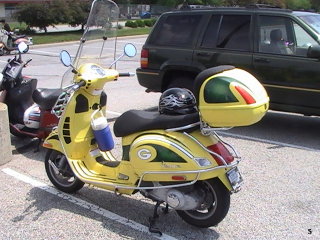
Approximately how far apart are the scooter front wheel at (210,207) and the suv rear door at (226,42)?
138 inches

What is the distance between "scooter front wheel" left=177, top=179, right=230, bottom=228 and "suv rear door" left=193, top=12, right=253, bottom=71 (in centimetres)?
350

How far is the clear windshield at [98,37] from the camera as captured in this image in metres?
4.90

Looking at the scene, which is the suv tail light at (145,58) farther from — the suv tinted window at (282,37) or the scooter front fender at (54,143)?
the scooter front fender at (54,143)

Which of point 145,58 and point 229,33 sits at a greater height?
point 229,33

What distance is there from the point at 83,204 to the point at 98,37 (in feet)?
6.20

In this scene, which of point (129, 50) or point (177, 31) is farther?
point (177, 31)

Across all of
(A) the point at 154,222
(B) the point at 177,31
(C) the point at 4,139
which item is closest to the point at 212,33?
(B) the point at 177,31

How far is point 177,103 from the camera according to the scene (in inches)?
149

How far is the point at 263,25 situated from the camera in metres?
6.84

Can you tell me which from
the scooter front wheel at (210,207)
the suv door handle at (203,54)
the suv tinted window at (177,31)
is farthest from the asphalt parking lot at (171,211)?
the suv tinted window at (177,31)

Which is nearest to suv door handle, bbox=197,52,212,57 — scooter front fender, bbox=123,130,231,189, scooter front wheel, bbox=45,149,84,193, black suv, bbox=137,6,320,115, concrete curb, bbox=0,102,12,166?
black suv, bbox=137,6,320,115

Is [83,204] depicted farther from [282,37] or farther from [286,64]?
[282,37]

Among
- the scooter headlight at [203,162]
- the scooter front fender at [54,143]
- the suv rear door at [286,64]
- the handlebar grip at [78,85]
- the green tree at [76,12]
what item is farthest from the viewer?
the green tree at [76,12]

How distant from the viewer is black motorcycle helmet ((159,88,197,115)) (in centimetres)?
377
